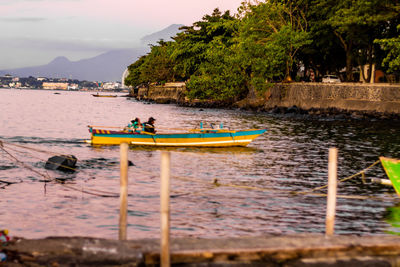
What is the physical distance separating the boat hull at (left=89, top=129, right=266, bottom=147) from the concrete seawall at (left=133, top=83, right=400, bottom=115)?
32.3 m

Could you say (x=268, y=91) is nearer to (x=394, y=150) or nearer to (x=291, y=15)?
A: (x=291, y=15)

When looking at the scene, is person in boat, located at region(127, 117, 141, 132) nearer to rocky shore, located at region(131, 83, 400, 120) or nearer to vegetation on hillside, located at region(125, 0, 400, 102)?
vegetation on hillside, located at region(125, 0, 400, 102)

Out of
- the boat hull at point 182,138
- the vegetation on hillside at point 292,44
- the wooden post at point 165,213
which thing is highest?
the vegetation on hillside at point 292,44

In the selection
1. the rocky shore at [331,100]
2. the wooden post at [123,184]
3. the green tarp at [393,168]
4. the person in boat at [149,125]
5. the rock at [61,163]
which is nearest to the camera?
the wooden post at [123,184]

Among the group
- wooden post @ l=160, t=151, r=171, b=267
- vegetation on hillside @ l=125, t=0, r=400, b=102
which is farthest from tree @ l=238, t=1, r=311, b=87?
wooden post @ l=160, t=151, r=171, b=267

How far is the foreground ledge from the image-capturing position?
22.3 ft

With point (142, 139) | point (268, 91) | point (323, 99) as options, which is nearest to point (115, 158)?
point (142, 139)

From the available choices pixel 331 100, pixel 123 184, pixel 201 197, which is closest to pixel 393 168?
pixel 201 197

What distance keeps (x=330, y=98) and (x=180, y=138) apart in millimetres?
40125

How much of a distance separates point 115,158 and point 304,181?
10383 millimetres

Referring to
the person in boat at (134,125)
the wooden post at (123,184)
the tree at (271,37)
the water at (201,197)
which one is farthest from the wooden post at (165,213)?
the tree at (271,37)

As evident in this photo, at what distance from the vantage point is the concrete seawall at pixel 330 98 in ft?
188

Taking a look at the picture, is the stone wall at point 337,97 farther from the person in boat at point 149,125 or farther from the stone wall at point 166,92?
the stone wall at point 166,92

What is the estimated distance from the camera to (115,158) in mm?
25953
